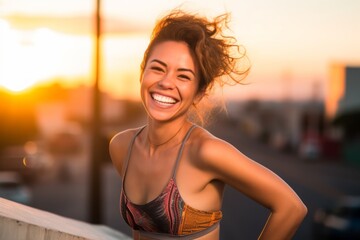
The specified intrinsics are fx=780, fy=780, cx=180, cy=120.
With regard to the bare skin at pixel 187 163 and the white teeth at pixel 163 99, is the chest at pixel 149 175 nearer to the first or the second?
the bare skin at pixel 187 163

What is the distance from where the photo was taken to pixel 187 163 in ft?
8.39

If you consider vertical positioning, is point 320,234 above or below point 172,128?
below

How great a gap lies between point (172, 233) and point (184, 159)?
0.81 feet

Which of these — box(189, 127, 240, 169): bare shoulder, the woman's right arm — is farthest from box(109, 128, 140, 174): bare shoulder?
box(189, 127, 240, 169): bare shoulder

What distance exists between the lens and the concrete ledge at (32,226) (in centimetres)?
230

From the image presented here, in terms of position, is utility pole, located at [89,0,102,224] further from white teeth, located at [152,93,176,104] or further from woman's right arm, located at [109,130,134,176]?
white teeth, located at [152,93,176,104]

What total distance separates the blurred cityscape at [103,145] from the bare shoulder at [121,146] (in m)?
0.41

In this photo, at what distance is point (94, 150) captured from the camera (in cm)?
1226

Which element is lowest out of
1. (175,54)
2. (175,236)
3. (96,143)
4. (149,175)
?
(96,143)

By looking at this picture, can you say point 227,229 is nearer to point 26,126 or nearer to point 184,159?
point 184,159

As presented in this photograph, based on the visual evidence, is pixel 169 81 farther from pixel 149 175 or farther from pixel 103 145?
pixel 103 145

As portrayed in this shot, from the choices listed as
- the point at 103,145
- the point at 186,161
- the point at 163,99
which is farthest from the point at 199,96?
the point at 103,145

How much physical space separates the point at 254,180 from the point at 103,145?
67.2ft

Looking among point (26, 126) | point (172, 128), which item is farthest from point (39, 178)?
point (172, 128)
